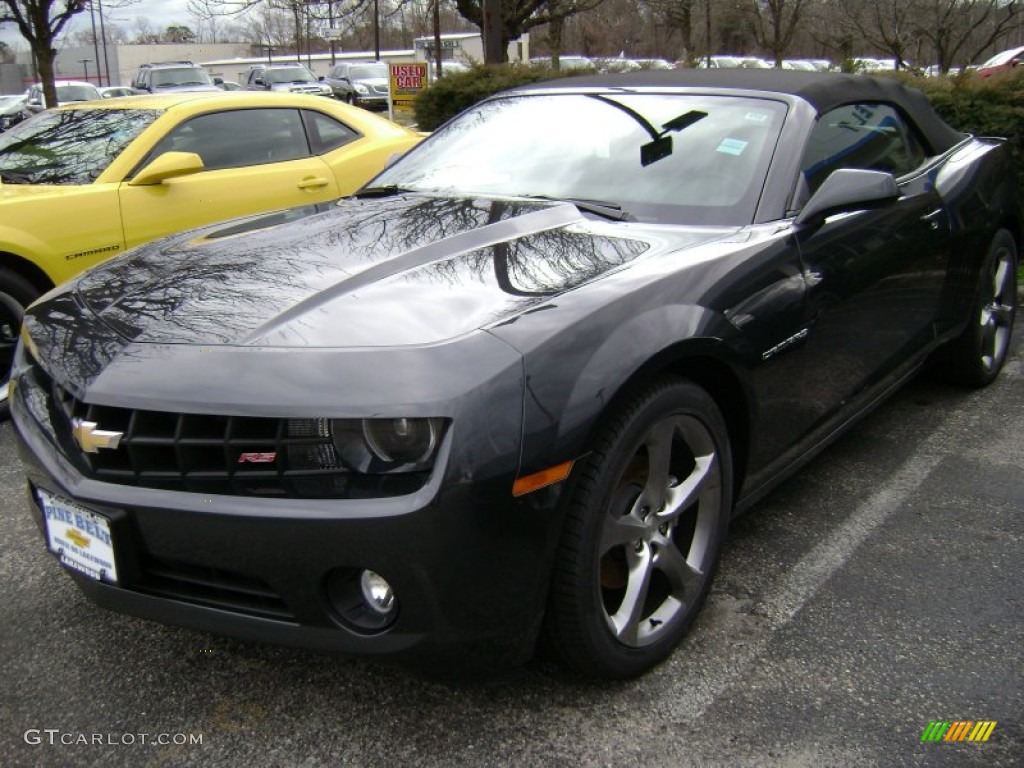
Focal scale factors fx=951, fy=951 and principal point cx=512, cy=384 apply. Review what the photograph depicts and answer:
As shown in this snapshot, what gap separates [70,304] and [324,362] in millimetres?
967

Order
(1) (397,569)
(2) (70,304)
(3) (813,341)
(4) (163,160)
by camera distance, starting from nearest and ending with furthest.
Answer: (1) (397,569) < (2) (70,304) < (3) (813,341) < (4) (163,160)

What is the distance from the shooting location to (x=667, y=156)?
3.03 metres

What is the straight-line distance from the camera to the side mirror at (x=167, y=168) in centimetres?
466

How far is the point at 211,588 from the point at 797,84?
99.5 inches

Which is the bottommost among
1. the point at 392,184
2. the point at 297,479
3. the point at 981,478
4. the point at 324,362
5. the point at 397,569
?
the point at 981,478

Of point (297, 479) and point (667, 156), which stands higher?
point (667, 156)

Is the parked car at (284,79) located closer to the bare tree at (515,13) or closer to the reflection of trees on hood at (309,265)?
the bare tree at (515,13)

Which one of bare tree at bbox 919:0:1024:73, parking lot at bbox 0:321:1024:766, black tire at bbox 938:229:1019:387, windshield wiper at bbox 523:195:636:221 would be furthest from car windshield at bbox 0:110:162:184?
bare tree at bbox 919:0:1024:73

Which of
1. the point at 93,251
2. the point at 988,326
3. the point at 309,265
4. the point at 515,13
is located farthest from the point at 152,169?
the point at 515,13

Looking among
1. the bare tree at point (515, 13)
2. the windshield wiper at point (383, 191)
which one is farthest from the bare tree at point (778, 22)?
the windshield wiper at point (383, 191)

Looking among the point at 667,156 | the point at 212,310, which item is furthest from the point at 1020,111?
the point at 212,310

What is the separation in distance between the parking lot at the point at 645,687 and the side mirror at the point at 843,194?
1024 mm

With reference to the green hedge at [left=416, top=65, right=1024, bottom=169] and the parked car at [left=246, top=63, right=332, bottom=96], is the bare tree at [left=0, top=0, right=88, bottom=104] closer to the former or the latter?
the green hedge at [left=416, top=65, right=1024, bottom=169]

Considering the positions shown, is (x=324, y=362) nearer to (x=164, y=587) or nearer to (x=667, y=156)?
(x=164, y=587)
